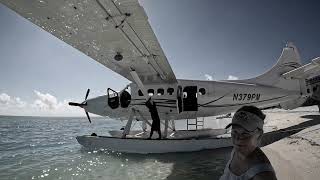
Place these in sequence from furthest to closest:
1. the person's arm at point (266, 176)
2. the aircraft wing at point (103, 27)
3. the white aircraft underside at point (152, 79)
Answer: the white aircraft underside at point (152, 79) < the aircraft wing at point (103, 27) < the person's arm at point (266, 176)

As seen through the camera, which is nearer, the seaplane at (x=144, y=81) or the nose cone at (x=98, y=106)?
the seaplane at (x=144, y=81)

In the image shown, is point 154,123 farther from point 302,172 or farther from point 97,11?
point 302,172

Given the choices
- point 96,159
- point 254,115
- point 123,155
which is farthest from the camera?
point 123,155

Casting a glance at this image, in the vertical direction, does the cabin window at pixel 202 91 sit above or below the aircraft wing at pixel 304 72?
below

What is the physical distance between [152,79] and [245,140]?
9943 millimetres

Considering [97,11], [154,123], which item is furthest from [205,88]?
[97,11]

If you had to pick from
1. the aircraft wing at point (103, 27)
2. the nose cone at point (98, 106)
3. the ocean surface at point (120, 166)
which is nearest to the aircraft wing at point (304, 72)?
the ocean surface at point (120, 166)

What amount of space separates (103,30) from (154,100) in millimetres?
4881

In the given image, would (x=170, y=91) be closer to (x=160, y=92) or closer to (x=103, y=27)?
(x=160, y=92)

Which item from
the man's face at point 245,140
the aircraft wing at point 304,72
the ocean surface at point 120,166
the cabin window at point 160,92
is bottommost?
the ocean surface at point 120,166

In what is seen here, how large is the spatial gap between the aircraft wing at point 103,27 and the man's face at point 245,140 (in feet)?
15.6

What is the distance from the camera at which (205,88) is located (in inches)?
441

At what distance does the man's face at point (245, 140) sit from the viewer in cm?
168

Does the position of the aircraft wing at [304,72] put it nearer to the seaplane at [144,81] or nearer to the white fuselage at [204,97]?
the seaplane at [144,81]
